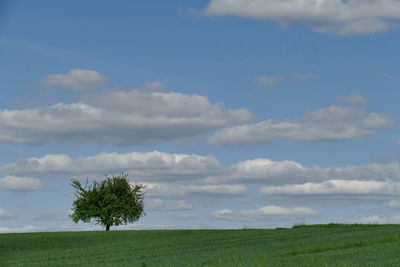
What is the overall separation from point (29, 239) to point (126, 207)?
18532 millimetres

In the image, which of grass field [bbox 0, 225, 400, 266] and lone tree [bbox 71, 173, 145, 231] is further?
lone tree [bbox 71, 173, 145, 231]

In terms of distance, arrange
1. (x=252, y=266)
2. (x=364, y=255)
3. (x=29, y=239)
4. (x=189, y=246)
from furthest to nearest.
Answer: (x=29, y=239)
(x=189, y=246)
(x=364, y=255)
(x=252, y=266)

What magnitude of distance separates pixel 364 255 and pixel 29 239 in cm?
4163

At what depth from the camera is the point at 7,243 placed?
55031 mm

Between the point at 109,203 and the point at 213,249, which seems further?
the point at 109,203

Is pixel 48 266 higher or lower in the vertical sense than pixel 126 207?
lower

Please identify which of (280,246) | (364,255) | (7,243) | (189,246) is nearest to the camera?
(364,255)

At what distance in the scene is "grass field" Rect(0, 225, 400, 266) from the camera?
84.8ft

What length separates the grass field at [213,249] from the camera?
1017 inches

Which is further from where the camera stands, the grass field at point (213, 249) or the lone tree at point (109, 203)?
the lone tree at point (109, 203)

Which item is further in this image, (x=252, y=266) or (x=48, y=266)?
(x=48, y=266)

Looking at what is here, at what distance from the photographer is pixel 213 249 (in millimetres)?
38125

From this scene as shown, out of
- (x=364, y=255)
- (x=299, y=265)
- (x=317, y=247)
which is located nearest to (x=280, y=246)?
(x=317, y=247)

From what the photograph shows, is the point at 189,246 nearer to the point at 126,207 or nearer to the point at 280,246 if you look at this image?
the point at 280,246
